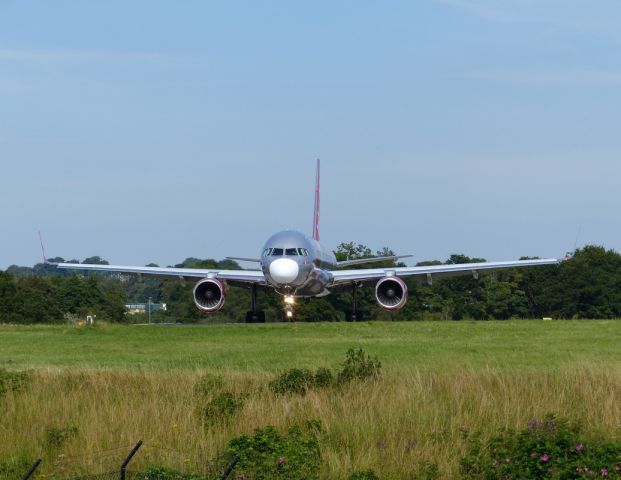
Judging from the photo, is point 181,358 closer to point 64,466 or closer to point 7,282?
point 64,466

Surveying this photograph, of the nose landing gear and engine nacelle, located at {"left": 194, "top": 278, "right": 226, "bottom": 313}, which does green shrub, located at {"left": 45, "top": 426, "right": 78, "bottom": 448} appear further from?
the nose landing gear

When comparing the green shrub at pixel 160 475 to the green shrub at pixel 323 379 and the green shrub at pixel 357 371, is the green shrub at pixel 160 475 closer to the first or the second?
the green shrub at pixel 323 379

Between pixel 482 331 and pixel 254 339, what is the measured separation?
7.54 m

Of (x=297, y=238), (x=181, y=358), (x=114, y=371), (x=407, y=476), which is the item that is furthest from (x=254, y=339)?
A: (x=407, y=476)

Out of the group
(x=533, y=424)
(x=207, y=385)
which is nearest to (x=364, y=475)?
(x=533, y=424)

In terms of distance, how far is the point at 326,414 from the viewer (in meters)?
17.3

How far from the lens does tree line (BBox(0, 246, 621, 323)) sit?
3423 inches

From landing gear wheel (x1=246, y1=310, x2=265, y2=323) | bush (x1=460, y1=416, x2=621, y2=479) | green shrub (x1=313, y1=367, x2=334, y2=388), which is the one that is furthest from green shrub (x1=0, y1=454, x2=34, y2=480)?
landing gear wheel (x1=246, y1=310, x2=265, y2=323)

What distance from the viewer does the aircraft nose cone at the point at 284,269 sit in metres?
47.3

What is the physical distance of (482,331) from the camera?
3522 cm

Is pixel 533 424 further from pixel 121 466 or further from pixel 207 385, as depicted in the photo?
pixel 207 385

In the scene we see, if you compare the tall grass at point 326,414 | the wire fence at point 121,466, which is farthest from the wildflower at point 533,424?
the wire fence at point 121,466

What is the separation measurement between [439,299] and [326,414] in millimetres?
83892

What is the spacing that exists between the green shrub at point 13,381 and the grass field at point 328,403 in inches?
9.4
